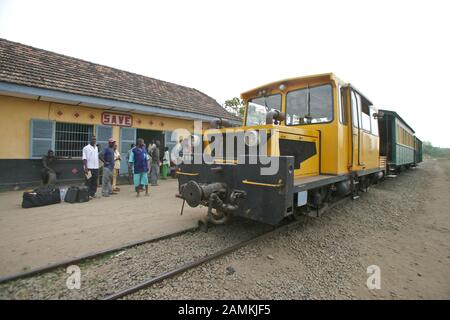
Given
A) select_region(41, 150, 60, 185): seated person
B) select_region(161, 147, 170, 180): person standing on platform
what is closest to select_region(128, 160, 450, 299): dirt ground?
select_region(41, 150, 60, 185): seated person

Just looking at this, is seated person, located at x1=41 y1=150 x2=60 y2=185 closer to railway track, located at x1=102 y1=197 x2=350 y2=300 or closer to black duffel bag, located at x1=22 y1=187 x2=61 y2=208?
black duffel bag, located at x1=22 y1=187 x2=61 y2=208

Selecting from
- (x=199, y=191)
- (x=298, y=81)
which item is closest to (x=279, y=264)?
(x=199, y=191)

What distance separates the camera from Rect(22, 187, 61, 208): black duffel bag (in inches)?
227

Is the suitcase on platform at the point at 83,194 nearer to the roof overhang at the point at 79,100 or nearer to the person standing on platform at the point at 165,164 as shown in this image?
the roof overhang at the point at 79,100

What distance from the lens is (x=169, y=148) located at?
1222 centimetres

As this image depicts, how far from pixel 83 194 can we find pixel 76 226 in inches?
87.2

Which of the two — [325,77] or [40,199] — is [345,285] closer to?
[325,77]

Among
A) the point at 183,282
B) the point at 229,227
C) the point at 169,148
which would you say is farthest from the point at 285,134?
the point at 169,148

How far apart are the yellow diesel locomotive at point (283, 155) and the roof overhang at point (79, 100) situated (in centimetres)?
644

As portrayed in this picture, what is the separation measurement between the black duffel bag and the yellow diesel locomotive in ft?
13.5

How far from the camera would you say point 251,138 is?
370 centimetres

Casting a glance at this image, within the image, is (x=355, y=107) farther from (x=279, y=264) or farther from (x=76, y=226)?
(x=76, y=226)

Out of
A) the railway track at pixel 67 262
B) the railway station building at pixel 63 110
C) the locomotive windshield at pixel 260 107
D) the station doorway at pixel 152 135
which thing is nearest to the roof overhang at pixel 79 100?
the railway station building at pixel 63 110
